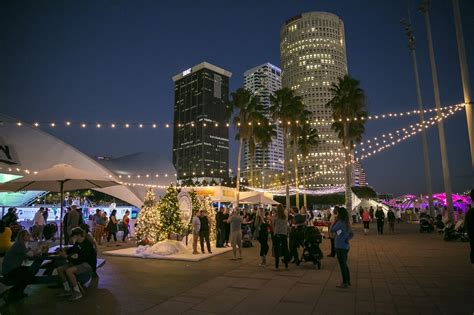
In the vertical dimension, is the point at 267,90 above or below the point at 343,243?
above

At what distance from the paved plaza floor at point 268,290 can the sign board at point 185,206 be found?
13.6 feet

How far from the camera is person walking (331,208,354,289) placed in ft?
21.7

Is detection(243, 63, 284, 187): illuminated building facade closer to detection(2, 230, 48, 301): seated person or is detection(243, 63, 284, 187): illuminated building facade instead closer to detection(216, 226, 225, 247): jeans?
detection(216, 226, 225, 247): jeans

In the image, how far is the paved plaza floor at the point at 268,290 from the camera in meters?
5.15

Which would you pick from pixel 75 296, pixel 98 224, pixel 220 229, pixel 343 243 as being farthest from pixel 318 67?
pixel 75 296

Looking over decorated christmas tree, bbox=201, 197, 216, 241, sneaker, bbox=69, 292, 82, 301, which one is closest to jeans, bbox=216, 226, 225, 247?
decorated christmas tree, bbox=201, 197, 216, 241

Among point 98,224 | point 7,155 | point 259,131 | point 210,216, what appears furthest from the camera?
point 259,131

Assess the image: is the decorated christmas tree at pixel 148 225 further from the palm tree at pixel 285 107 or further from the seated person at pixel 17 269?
the palm tree at pixel 285 107

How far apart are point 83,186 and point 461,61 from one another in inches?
647

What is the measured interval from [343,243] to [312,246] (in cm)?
294

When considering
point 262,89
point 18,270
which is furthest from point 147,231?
point 262,89

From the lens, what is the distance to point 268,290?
6414mm

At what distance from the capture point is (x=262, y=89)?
474 ft

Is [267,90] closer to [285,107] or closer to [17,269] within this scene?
[285,107]
